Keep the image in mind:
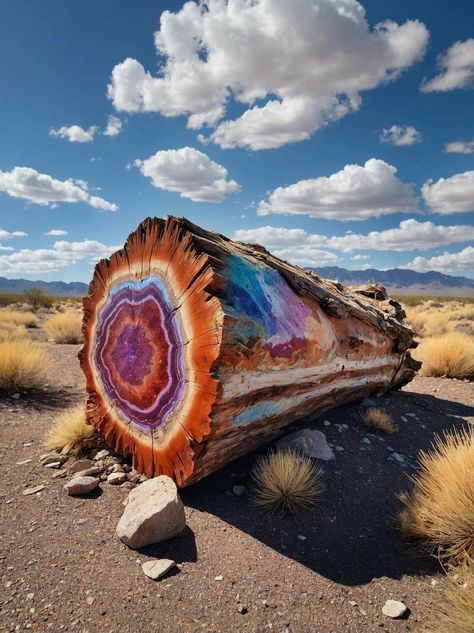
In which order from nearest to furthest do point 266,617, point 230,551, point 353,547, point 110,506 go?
point 266,617 < point 230,551 < point 353,547 < point 110,506

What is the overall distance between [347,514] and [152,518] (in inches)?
58.8

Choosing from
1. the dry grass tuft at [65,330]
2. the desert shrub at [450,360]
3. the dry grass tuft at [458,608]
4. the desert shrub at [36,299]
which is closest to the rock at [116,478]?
the dry grass tuft at [458,608]

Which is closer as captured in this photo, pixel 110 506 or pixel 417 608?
pixel 417 608

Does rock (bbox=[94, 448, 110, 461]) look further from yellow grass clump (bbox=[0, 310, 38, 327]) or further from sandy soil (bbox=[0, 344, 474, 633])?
yellow grass clump (bbox=[0, 310, 38, 327])

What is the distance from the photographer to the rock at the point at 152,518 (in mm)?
2551

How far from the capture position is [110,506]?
3010 mm

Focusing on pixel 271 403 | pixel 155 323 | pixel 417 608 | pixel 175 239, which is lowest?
pixel 417 608

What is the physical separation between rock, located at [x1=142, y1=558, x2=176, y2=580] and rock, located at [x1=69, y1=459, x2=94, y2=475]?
1.32 m

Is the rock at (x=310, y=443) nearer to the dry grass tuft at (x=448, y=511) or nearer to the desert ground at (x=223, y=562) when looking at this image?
the desert ground at (x=223, y=562)

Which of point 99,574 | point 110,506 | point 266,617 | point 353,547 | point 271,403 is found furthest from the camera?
point 271,403

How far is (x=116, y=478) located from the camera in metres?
3.32

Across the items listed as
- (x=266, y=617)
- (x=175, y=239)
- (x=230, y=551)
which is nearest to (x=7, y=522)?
(x=230, y=551)

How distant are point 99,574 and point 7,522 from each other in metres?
0.89

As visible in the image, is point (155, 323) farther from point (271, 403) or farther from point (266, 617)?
point (266, 617)
